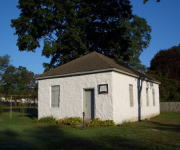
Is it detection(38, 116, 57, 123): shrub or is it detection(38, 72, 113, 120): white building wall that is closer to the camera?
detection(38, 72, 113, 120): white building wall

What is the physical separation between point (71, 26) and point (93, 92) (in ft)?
41.9

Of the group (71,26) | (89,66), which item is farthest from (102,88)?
(71,26)

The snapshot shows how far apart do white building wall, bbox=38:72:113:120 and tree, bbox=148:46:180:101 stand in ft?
65.1

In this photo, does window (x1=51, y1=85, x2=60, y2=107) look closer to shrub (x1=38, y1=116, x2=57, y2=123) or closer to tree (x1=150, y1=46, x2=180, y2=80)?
shrub (x1=38, y1=116, x2=57, y2=123)

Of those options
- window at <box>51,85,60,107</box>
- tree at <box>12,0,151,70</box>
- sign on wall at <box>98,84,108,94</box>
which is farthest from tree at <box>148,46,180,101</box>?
sign on wall at <box>98,84,108,94</box>

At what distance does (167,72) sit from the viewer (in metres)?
43.2

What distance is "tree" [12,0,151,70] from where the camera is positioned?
88.8ft

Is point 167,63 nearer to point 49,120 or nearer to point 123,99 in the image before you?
point 123,99

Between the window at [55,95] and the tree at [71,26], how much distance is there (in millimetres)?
8899

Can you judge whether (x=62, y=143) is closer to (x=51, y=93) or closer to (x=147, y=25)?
(x=51, y=93)

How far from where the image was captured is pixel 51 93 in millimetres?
19203

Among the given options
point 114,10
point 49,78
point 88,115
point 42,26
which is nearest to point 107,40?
point 114,10

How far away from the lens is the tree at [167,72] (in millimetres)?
34750

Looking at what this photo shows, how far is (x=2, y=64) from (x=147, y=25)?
1782 inches
